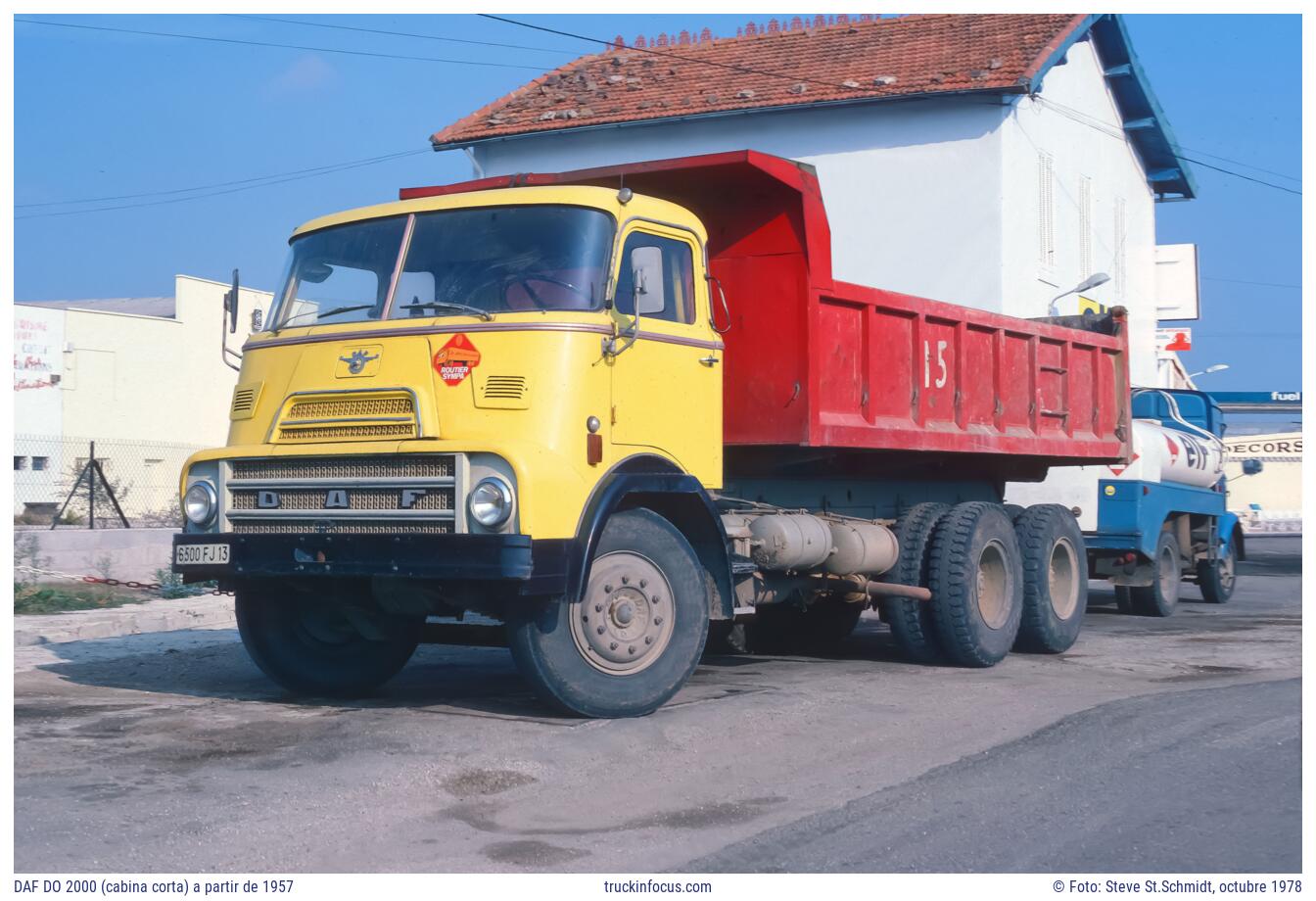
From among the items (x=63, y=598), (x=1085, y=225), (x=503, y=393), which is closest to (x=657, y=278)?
(x=503, y=393)

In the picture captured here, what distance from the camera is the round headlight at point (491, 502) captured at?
7.00m

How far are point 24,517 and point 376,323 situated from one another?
18.1 metres

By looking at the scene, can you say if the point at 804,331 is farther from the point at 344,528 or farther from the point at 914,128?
the point at 914,128

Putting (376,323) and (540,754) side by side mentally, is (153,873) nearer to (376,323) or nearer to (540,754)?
(540,754)

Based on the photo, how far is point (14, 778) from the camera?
20.4ft

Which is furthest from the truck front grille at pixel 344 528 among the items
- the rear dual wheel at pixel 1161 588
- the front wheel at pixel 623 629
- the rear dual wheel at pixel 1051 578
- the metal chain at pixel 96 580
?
the rear dual wheel at pixel 1161 588

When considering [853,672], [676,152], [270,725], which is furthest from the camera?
[676,152]

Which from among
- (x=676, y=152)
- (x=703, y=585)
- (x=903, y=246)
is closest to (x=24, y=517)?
(x=676, y=152)

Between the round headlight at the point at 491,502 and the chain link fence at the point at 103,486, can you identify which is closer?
the round headlight at the point at 491,502

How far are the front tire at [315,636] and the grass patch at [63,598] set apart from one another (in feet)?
18.4

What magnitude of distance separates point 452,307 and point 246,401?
1.37 metres

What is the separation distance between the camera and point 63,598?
1402 centimetres

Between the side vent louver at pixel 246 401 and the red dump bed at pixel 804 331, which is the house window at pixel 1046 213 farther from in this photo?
the side vent louver at pixel 246 401
